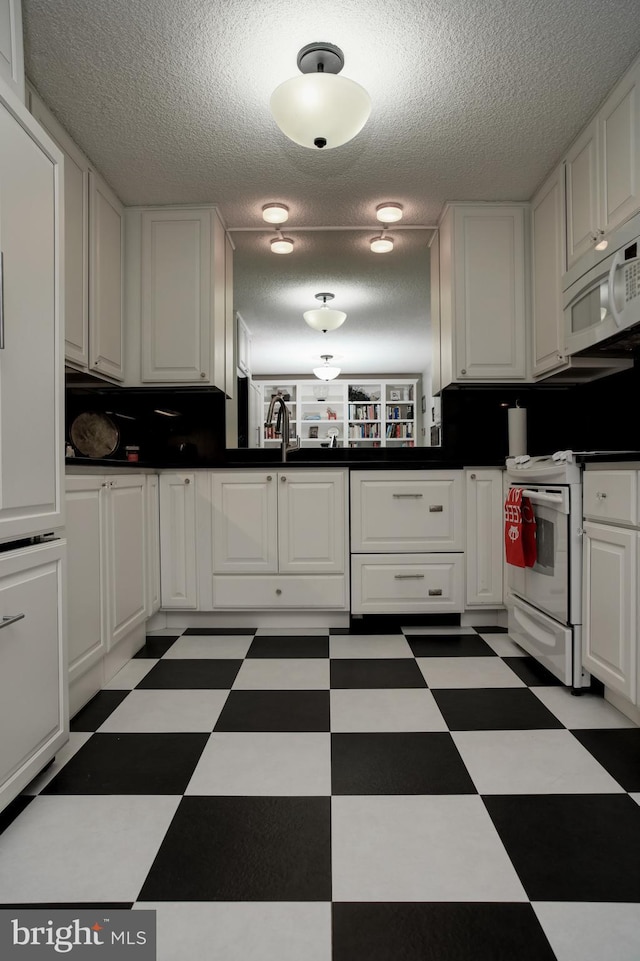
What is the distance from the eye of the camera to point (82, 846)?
3.83 feet

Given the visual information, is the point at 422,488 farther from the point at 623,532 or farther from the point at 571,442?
the point at 623,532

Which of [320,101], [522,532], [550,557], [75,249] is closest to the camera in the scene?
[320,101]

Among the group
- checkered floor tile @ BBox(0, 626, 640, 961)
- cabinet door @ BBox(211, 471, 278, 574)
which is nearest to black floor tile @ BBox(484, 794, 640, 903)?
checkered floor tile @ BBox(0, 626, 640, 961)

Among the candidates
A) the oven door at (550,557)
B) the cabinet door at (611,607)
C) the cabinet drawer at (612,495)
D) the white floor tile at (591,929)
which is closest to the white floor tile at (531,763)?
the cabinet door at (611,607)

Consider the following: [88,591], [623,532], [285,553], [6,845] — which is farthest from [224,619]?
[623,532]

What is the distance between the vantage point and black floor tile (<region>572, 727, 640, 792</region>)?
4.66 feet

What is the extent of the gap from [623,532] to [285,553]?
1.57m

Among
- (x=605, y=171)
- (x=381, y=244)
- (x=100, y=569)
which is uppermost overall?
(x=381, y=244)

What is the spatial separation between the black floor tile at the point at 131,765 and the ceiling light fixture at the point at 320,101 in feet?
6.53

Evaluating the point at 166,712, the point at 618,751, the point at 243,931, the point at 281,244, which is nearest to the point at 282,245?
the point at 281,244

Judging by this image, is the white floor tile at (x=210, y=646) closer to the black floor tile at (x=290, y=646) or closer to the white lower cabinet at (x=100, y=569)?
the black floor tile at (x=290, y=646)

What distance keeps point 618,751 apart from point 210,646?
5.48 ft

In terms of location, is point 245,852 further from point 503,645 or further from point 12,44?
point 12,44

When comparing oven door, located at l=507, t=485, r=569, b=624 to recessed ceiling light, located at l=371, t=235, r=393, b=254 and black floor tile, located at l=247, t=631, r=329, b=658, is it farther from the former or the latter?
recessed ceiling light, located at l=371, t=235, r=393, b=254
